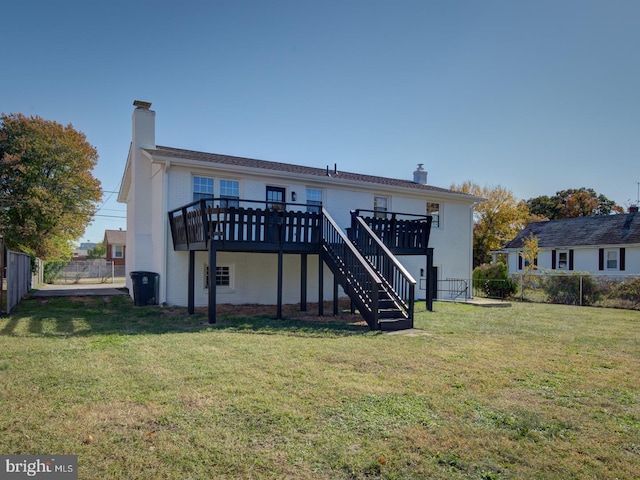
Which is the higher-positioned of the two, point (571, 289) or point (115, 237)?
point (115, 237)

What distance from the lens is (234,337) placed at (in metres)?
7.79

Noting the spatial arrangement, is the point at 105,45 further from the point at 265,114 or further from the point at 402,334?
the point at 402,334

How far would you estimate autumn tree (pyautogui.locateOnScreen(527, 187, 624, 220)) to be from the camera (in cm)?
4491

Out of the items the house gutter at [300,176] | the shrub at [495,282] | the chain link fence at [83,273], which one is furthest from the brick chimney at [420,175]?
the chain link fence at [83,273]

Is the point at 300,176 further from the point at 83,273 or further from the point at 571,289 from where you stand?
the point at 83,273

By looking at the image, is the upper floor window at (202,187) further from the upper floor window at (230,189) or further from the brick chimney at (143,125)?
the brick chimney at (143,125)

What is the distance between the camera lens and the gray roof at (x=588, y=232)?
989 inches

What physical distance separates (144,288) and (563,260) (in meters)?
27.5

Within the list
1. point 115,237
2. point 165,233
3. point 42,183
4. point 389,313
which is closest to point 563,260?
point 389,313

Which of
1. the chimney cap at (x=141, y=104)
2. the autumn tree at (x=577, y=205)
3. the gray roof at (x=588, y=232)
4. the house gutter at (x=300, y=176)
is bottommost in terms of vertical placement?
the gray roof at (x=588, y=232)

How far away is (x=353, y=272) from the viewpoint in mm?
10273

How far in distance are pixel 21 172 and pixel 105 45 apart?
16.2 metres

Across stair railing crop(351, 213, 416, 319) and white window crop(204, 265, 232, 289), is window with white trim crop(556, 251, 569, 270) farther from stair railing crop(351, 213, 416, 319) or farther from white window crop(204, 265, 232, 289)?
white window crop(204, 265, 232, 289)

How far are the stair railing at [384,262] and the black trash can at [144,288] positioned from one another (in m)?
6.25
